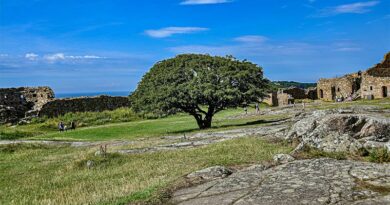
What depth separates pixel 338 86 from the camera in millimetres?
67688

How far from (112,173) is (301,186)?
8.18 metres

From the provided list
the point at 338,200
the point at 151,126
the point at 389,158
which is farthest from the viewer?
the point at 151,126

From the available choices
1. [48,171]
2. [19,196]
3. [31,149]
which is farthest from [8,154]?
[19,196]

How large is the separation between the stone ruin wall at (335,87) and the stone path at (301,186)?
58.3 meters

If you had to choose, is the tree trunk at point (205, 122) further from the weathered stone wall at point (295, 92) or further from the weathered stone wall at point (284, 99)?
the weathered stone wall at point (295, 92)

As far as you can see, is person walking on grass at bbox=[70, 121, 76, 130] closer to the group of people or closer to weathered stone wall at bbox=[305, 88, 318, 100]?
the group of people

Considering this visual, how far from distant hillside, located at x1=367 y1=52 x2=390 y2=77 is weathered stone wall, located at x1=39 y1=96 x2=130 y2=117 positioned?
33785 millimetres

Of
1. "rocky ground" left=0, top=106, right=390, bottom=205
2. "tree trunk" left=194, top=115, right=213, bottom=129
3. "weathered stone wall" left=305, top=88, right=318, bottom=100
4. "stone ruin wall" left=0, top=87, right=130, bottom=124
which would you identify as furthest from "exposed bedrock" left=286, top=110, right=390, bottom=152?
"weathered stone wall" left=305, top=88, right=318, bottom=100

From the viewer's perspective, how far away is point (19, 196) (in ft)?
43.7

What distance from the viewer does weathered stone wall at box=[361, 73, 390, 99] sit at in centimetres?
5585

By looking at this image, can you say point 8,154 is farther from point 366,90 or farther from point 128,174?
point 366,90

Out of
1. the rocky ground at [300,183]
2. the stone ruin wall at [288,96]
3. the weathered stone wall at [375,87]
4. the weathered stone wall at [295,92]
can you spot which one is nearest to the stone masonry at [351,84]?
the weathered stone wall at [375,87]

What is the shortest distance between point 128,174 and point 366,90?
49530 mm

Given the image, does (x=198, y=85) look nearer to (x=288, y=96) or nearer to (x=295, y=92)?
(x=288, y=96)
